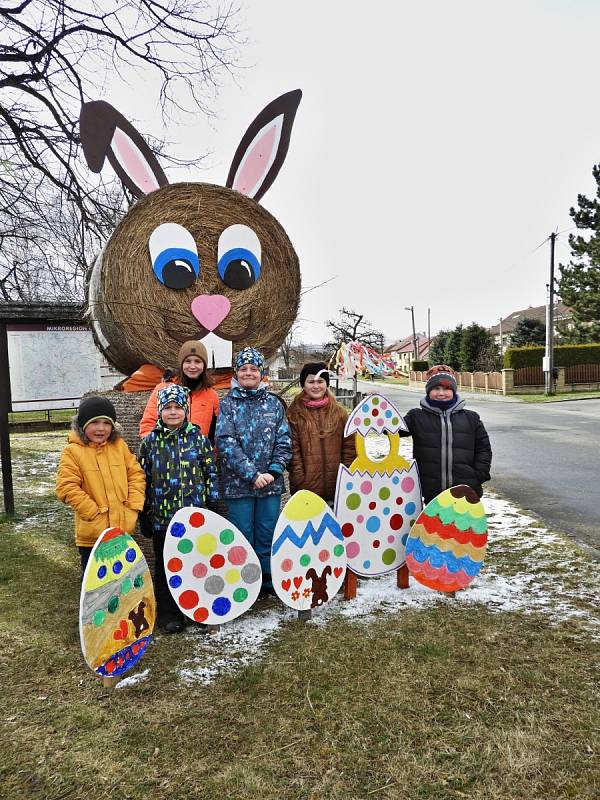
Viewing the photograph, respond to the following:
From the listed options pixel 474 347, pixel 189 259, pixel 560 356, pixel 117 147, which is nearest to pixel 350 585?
pixel 189 259

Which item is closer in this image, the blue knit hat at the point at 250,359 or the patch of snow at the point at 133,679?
the patch of snow at the point at 133,679

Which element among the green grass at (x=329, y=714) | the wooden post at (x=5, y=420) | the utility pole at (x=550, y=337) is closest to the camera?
the green grass at (x=329, y=714)

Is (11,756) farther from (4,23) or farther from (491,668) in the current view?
(4,23)

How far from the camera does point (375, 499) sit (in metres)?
2.99

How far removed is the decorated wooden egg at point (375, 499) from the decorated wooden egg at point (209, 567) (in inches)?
23.0

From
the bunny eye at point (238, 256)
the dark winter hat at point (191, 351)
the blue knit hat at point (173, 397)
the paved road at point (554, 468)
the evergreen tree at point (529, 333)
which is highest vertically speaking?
the evergreen tree at point (529, 333)

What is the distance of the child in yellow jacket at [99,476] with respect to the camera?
2576 millimetres

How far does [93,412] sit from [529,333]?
3521cm

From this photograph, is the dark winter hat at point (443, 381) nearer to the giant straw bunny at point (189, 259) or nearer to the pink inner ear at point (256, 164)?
the giant straw bunny at point (189, 259)

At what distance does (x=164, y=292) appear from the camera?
3250 millimetres

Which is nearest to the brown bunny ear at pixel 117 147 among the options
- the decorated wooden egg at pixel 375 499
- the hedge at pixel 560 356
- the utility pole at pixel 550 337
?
the decorated wooden egg at pixel 375 499

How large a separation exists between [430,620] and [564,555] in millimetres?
1502

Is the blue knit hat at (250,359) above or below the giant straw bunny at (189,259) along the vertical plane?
below

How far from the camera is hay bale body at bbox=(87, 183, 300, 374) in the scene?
3.22 metres
